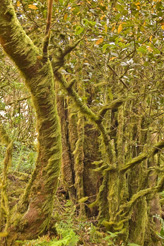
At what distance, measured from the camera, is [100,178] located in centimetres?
517

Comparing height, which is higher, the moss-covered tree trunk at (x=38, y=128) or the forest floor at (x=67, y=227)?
the moss-covered tree trunk at (x=38, y=128)

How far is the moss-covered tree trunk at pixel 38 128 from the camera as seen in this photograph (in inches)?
91.0

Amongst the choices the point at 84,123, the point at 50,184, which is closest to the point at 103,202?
the point at 84,123

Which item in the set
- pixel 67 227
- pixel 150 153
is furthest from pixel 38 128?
pixel 150 153

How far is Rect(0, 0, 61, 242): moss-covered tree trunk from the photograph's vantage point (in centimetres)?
231

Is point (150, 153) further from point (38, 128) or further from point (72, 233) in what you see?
point (38, 128)

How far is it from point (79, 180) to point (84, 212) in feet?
2.28

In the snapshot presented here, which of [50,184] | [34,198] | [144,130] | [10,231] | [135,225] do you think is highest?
[144,130]

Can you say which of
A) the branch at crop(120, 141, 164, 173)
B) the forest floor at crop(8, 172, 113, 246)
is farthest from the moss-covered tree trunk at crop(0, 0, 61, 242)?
the branch at crop(120, 141, 164, 173)

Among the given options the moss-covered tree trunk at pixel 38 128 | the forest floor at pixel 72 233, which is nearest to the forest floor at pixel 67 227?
the forest floor at pixel 72 233

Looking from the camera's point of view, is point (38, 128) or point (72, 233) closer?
point (38, 128)

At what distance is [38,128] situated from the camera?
2.71 m

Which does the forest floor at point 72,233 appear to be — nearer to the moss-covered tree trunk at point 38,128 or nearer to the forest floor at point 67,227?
the forest floor at point 67,227

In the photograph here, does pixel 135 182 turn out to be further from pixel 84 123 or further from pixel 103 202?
pixel 84 123
